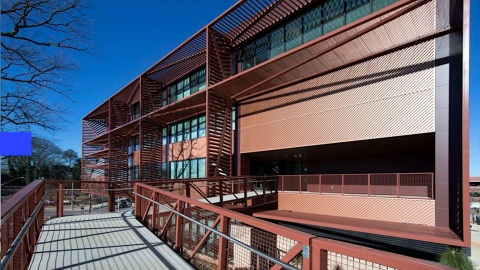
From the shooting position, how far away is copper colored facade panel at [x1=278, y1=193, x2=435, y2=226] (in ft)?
27.9

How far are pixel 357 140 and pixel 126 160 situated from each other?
77.5 ft

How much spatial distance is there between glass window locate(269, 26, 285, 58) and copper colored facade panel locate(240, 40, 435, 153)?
202 cm

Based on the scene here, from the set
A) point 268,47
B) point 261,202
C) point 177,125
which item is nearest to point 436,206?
point 261,202

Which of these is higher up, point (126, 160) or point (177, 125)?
point (177, 125)

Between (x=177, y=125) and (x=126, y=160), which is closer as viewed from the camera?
(x=177, y=125)

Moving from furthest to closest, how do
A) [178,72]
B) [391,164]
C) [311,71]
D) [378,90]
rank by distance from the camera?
[178,72] → [391,164] → [311,71] → [378,90]

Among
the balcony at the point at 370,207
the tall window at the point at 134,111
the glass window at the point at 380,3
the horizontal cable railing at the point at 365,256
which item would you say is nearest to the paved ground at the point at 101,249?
the horizontal cable railing at the point at 365,256

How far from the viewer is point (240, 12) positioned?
12.2 meters

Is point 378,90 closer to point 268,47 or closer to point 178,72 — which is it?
point 268,47

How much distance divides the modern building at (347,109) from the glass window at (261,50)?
0.20 feet

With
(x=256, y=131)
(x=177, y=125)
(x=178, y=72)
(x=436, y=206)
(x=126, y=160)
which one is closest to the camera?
(x=436, y=206)

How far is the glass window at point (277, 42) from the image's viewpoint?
12945mm

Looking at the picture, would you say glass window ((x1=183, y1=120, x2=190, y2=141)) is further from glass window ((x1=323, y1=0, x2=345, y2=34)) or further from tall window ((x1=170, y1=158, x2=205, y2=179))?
glass window ((x1=323, y1=0, x2=345, y2=34))

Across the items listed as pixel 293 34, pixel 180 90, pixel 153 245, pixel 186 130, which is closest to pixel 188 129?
pixel 186 130
